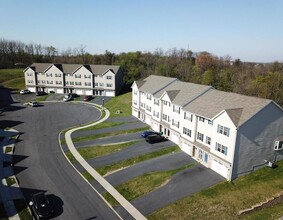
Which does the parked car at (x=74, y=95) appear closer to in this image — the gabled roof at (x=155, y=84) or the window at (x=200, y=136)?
the gabled roof at (x=155, y=84)

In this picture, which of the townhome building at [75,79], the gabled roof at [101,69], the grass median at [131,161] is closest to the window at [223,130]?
the grass median at [131,161]

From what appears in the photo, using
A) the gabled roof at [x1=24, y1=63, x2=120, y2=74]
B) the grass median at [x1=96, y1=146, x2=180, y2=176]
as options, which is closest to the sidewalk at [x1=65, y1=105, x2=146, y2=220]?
the grass median at [x1=96, y1=146, x2=180, y2=176]

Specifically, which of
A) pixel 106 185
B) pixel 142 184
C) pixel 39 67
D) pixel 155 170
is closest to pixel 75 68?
pixel 39 67

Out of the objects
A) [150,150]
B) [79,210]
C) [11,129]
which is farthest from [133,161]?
[11,129]

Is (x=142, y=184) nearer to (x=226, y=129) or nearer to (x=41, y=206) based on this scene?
(x=41, y=206)

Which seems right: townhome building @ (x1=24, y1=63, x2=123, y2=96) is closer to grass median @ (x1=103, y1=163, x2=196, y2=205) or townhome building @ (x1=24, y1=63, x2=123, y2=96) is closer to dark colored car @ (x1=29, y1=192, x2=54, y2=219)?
grass median @ (x1=103, y1=163, x2=196, y2=205)

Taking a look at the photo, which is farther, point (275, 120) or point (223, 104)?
point (223, 104)

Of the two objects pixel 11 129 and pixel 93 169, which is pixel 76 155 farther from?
pixel 11 129
